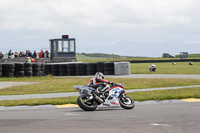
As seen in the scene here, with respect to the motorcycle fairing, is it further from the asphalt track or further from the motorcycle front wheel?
the asphalt track

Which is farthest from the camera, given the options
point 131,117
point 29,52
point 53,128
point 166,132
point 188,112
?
point 29,52

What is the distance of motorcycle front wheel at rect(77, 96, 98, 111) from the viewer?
11.5 meters

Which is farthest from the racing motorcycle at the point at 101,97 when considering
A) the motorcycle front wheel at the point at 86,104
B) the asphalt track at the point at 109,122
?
the asphalt track at the point at 109,122

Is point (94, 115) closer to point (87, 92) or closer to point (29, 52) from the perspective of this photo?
point (87, 92)

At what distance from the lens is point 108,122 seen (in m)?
9.19

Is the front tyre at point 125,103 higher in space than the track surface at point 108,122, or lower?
higher

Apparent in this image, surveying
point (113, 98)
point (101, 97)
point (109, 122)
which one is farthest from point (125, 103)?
point (109, 122)

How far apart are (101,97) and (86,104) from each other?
531 mm

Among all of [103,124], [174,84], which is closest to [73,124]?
[103,124]

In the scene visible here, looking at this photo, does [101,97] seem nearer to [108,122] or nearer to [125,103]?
[125,103]

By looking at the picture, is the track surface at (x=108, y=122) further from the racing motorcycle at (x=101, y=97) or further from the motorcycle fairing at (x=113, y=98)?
the motorcycle fairing at (x=113, y=98)

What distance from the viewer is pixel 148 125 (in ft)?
28.5

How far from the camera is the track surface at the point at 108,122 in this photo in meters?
8.13

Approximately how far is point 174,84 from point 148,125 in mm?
14035
